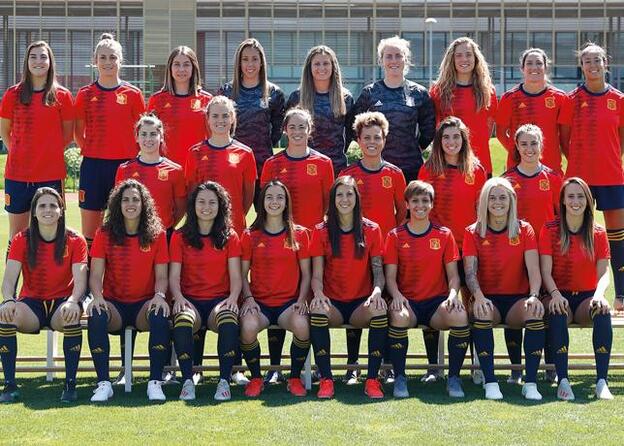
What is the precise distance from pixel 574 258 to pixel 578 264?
48 millimetres

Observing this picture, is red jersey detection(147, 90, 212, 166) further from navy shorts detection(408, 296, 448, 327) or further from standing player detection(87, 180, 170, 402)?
navy shorts detection(408, 296, 448, 327)

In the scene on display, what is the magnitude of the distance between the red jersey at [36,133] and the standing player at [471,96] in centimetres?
276

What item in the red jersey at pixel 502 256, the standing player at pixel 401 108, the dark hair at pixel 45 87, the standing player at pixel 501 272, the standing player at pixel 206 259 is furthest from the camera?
the standing player at pixel 401 108

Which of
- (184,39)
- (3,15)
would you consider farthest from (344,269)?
(3,15)

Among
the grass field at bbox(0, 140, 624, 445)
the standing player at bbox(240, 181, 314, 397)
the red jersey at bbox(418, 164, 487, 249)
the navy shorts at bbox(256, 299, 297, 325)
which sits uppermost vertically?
the red jersey at bbox(418, 164, 487, 249)

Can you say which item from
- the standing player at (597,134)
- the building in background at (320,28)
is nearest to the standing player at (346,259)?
the standing player at (597,134)

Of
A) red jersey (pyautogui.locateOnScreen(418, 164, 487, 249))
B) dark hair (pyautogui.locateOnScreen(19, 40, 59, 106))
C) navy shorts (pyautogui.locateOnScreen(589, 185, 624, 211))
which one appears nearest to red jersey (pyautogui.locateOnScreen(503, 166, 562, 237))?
red jersey (pyautogui.locateOnScreen(418, 164, 487, 249))

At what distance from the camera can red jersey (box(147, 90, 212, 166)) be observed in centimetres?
820

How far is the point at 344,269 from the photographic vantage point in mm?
7465

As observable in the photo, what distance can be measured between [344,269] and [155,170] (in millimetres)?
1480

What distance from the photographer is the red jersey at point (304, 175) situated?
25.5 feet

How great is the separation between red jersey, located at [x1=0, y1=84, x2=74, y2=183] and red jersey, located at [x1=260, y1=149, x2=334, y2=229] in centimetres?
158

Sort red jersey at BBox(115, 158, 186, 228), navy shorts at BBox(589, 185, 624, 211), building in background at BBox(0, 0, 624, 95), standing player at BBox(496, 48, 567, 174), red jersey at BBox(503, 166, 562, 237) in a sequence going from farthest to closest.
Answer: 1. building in background at BBox(0, 0, 624, 95)
2. navy shorts at BBox(589, 185, 624, 211)
3. standing player at BBox(496, 48, 567, 174)
4. red jersey at BBox(503, 166, 562, 237)
5. red jersey at BBox(115, 158, 186, 228)

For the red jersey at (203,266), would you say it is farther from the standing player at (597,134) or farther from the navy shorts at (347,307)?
the standing player at (597,134)
